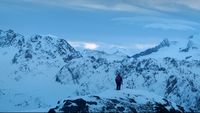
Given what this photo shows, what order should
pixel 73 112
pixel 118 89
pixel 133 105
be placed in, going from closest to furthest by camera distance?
1. pixel 73 112
2. pixel 133 105
3. pixel 118 89

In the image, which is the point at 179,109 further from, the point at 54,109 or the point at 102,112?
the point at 54,109

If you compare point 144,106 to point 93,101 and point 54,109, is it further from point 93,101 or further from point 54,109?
point 54,109

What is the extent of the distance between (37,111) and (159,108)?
23.2 m

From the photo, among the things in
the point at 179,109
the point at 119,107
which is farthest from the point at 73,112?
the point at 179,109

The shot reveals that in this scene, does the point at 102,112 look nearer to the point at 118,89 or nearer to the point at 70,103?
the point at 70,103

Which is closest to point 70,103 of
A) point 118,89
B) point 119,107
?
point 119,107

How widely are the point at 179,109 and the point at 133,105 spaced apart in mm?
11285

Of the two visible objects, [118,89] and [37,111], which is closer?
[37,111]

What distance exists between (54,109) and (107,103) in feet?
33.2

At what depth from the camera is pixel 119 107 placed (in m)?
94.5

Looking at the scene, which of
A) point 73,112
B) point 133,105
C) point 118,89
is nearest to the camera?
point 73,112

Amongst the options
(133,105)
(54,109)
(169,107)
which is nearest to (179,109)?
(169,107)

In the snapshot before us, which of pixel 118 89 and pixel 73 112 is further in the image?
pixel 118 89

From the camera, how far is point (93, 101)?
312 ft
